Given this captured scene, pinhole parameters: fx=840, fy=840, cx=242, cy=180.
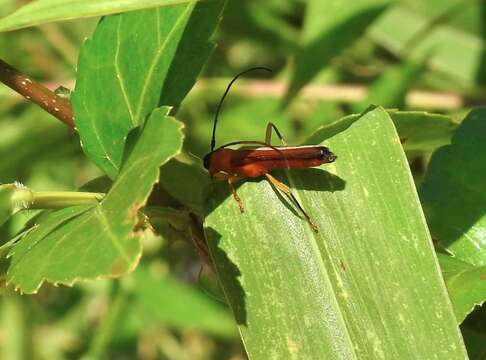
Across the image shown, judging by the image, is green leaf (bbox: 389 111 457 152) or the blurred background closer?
green leaf (bbox: 389 111 457 152)

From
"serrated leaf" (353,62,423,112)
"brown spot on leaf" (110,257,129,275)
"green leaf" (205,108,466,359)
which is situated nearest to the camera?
"brown spot on leaf" (110,257,129,275)

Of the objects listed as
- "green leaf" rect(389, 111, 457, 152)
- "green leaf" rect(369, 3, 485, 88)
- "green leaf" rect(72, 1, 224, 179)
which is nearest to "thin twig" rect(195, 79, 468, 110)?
"green leaf" rect(369, 3, 485, 88)

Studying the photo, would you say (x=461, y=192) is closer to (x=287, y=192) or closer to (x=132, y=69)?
(x=287, y=192)

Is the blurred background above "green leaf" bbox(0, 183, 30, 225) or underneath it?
underneath

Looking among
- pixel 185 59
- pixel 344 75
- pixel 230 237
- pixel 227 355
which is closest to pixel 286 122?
pixel 344 75

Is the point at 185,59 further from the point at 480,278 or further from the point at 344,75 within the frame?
the point at 344,75

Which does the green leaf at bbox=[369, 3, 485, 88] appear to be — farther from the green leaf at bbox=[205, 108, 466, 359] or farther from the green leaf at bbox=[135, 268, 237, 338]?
the green leaf at bbox=[205, 108, 466, 359]

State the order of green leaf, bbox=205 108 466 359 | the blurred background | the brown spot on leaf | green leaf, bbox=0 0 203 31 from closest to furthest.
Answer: the brown spot on leaf
green leaf, bbox=205 108 466 359
green leaf, bbox=0 0 203 31
the blurred background
